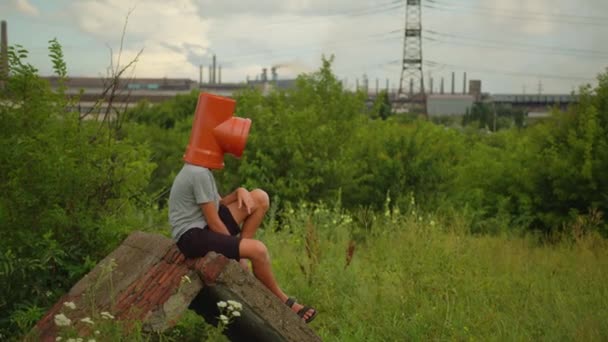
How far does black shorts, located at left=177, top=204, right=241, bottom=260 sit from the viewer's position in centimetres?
498

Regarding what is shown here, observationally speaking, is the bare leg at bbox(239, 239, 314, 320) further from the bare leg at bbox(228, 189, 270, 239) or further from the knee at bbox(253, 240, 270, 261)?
the bare leg at bbox(228, 189, 270, 239)

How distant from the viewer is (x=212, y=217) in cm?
502

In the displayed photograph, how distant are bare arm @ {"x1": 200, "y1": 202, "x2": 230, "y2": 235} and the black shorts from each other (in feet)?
0.13

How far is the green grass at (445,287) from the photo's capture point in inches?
230

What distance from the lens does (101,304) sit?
5.02 metres

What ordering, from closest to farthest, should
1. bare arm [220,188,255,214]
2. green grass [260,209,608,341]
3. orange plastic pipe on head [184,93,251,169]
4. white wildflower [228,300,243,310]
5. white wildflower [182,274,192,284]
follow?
1. white wildflower [228,300,243,310]
2. white wildflower [182,274,192,284]
3. orange plastic pipe on head [184,93,251,169]
4. bare arm [220,188,255,214]
5. green grass [260,209,608,341]

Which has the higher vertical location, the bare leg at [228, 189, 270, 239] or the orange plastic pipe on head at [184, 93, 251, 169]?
the orange plastic pipe on head at [184, 93, 251, 169]

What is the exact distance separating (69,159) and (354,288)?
2923 millimetres

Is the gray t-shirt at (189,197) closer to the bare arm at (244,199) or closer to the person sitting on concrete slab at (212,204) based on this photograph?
the person sitting on concrete slab at (212,204)

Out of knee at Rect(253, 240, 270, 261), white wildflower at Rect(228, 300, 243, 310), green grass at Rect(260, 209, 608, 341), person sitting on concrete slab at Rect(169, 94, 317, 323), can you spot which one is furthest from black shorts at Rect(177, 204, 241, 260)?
green grass at Rect(260, 209, 608, 341)

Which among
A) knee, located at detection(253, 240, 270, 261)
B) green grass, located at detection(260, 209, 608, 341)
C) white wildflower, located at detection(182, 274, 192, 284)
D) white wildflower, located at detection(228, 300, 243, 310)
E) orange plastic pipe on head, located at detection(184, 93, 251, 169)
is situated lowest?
green grass, located at detection(260, 209, 608, 341)

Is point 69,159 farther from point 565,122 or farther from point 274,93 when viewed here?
point 274,93

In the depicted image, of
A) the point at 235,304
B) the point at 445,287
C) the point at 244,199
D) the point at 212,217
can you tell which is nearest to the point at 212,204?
the point at 212,217

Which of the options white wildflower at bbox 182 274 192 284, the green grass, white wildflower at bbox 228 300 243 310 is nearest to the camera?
white wildflower at bbox 228 300 243 310
